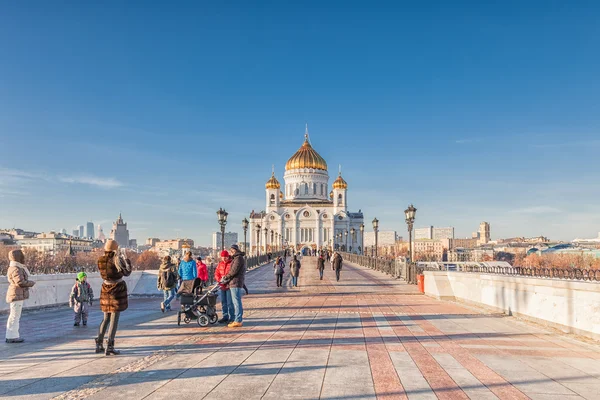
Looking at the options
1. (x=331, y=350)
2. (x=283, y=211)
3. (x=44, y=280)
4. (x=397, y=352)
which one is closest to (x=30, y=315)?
(x=44, y=280)

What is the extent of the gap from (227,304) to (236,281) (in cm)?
86

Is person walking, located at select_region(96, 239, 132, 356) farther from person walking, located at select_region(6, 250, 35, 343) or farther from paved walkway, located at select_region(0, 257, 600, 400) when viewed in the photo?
person walking, located at select_region(6, 250, 35, 343)

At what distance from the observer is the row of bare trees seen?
19.1 meters

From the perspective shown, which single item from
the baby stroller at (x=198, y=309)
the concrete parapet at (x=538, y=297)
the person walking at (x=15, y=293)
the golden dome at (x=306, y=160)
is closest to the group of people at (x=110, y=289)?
the person walking at (x=15, y=293)

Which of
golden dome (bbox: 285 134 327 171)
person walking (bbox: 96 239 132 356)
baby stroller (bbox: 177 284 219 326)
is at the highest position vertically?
golden dome (bbox: 285 134 327 171)

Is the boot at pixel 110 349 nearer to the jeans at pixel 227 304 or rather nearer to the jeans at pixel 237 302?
the jeans at pixel 237 302

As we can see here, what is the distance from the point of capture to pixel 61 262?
105 feet

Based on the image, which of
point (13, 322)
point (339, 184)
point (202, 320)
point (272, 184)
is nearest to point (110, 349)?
point (13, 322)

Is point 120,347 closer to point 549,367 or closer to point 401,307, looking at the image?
point 549,367

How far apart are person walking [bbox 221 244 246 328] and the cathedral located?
3698 inches

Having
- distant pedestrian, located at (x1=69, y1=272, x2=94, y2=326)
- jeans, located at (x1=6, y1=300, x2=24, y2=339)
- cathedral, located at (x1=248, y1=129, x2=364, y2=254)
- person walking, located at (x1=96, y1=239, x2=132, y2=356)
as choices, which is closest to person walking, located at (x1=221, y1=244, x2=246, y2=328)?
distant pedestrian, located at (x1=69, y1=272, x2=94, y2=326)

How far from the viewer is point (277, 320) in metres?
12.3

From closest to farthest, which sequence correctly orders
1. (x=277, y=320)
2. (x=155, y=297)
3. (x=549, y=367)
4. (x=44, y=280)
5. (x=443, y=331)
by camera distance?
(x=549, y=367)
(x=443, y=331)
(x=277, y=320)
(x=44, y=280)
(x=155, y=297)

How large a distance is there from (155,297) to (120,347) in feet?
34.5
